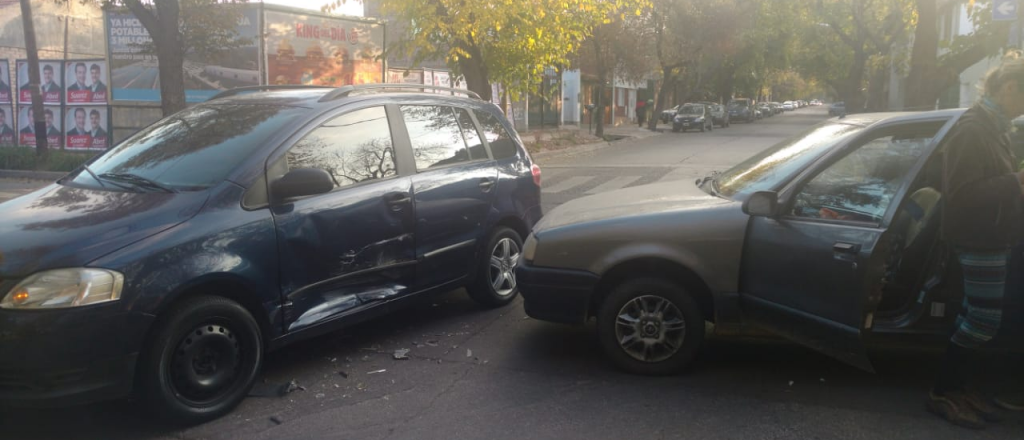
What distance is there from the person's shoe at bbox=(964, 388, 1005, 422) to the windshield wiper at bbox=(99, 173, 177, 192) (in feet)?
14.2

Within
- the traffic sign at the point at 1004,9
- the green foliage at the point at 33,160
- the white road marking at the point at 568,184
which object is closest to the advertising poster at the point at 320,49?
the green foliage at the point at 33,160

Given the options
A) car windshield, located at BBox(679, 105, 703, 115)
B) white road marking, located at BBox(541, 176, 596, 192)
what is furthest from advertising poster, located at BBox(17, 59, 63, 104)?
car windshield, located at BBox(679, 105, 703, 115)

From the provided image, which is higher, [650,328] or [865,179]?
[865,179]

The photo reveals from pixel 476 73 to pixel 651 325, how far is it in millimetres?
15032

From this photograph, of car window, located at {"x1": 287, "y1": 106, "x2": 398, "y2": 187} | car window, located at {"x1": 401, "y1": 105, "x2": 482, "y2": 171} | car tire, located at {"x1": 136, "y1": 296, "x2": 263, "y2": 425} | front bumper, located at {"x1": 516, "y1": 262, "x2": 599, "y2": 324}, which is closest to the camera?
car tire, located at {"x1": 136, "y1": 296, "x2": 263, "y2": 425}

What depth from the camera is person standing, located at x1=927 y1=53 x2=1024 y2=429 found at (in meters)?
3.67

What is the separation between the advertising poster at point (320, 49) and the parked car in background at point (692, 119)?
755 inches

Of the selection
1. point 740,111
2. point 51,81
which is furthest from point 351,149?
point 740,111

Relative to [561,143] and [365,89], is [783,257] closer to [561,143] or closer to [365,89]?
[365,89]

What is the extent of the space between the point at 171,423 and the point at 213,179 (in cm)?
133

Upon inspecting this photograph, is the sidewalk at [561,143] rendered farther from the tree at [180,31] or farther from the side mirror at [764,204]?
the side mirror at [764,204]

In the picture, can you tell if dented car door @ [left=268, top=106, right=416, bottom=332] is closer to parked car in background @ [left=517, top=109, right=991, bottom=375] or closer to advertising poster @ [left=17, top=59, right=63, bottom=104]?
parked car in background @ [left=517, top=109, right=991, bottom=375]

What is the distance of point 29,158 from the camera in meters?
17.7

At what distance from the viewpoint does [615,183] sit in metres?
14.8
